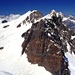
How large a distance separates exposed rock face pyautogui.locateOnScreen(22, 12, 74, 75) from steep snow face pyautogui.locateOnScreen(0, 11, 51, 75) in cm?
386

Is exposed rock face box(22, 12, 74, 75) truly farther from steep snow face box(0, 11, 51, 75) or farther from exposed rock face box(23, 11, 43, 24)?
exposed rock face box(23, 11, 43, 24)

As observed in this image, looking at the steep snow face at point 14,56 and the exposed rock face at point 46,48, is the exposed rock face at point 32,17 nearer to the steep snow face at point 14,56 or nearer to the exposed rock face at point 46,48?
the steep snow face at point 14,56

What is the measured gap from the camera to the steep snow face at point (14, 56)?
138 metres

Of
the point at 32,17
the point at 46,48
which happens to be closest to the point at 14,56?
the point at 46,48

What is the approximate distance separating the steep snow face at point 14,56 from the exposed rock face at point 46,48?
3.86m

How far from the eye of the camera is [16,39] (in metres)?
173

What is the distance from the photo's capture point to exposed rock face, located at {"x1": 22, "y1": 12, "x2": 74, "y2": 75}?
5340 inches

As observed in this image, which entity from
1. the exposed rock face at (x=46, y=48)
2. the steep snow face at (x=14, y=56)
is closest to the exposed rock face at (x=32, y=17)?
the steep snow face at (x=14, y=56)

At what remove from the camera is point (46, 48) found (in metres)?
141

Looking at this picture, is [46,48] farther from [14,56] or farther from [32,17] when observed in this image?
[32,17]

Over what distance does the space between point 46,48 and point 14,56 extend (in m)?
25.5

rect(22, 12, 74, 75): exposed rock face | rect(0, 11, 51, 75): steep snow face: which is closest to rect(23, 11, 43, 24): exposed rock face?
rect(0, 11, 51, 75): steep snow face

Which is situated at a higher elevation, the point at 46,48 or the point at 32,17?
the point at 32,17

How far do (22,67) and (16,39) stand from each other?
1363 inches
